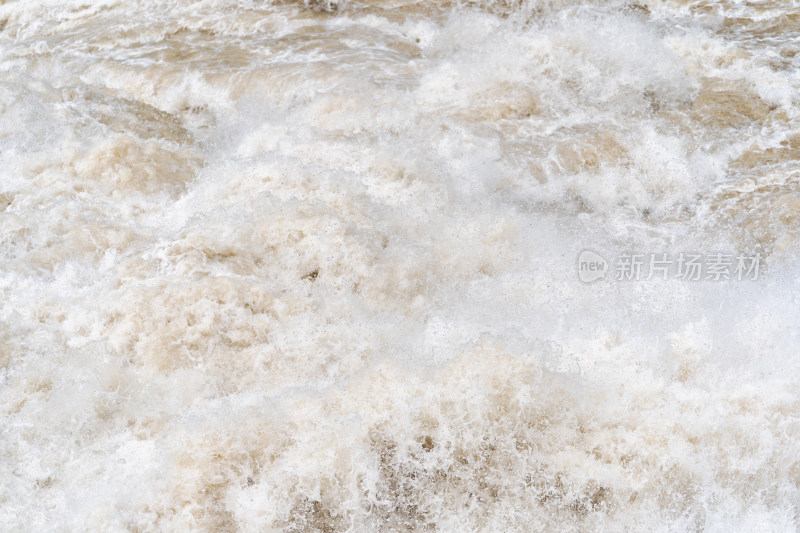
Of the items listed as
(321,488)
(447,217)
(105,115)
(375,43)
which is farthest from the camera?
(375,43)

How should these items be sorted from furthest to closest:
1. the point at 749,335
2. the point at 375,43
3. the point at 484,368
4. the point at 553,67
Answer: the point at 375,43 → the point at 553,67 → the point at 749,335 → the point at 484,368

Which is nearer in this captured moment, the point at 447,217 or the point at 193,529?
the point at 193,529

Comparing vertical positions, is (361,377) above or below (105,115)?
below

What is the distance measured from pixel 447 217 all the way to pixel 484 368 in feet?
5.46

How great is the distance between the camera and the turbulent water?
2.91 metres

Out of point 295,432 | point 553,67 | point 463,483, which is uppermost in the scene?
point 553,67

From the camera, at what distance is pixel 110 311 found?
371 cm

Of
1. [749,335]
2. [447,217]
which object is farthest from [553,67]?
[749,335]

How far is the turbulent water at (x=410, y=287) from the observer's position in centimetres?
291

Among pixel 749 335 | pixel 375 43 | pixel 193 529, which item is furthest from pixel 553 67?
pixel 193 529

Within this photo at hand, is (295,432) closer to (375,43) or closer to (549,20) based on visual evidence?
(375,43)

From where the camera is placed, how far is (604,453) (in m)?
3.01

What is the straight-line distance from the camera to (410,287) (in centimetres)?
407

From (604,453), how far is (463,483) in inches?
27.0
